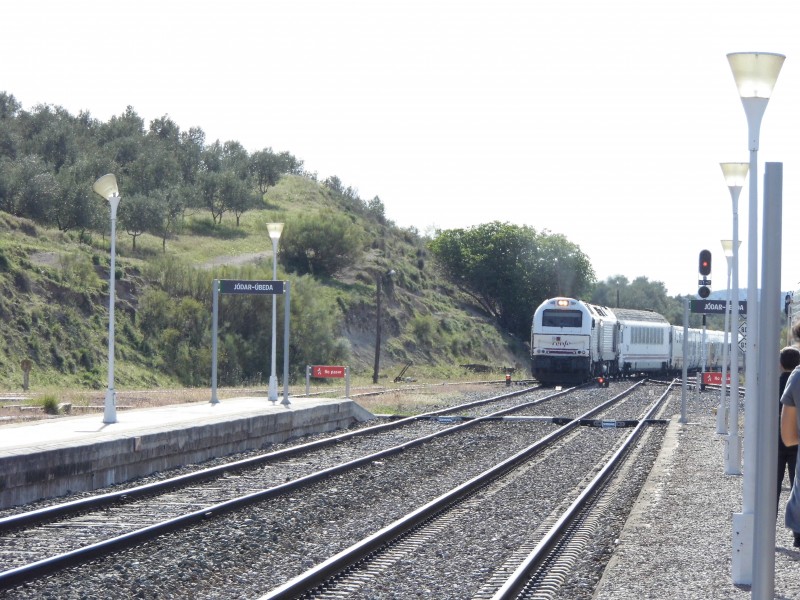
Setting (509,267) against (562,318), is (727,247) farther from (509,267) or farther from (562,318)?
(509,267)

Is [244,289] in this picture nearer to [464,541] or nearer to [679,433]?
[679,433]

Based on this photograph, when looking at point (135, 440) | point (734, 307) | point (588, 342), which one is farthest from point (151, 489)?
point (588, 342)

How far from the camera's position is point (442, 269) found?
8156 cm

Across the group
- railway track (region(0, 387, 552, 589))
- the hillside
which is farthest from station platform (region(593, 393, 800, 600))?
the hillside

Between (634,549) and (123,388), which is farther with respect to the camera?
A: (123,388)

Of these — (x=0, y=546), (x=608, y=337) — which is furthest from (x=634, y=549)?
(x=608, y=337)

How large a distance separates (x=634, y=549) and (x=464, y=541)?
1.60 meters

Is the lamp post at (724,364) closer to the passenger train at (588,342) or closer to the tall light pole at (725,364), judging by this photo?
the tall light pole at (725,364)

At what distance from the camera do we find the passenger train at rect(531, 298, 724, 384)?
40844 mm

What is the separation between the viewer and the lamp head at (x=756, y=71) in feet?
27.6

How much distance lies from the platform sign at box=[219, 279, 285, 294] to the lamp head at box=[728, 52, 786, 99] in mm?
13313

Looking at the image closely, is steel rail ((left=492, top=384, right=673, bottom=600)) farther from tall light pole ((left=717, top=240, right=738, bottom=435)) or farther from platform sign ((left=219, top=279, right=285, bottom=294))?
platform sign ((left=219, top=279, right=285, bottom=294))

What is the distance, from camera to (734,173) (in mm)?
14875

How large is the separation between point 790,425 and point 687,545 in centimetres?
232
